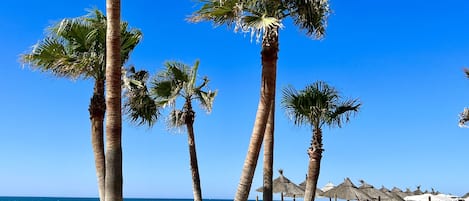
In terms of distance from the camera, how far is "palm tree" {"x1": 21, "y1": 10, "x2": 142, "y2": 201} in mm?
13539

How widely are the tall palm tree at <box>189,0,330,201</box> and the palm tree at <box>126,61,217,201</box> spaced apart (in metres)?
6.26

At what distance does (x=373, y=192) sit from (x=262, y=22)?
2121 cm

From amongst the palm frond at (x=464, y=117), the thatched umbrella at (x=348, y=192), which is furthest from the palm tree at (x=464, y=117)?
the thatched umbrella at (x=348, y=192)

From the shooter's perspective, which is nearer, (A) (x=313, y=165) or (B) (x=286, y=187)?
(A) (x=313, y=165)

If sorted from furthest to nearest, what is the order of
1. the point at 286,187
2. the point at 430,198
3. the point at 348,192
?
the point at 430,198 < the point at 286,187 < the point at 348,192

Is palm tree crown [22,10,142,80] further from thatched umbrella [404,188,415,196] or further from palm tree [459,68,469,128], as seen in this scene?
thatched umbrella [404,188,415,196]

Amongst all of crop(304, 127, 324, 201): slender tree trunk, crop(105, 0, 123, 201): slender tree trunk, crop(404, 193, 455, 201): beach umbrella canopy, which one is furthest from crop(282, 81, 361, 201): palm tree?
crop(404, 193, 455, 201): beach umbrella canopy

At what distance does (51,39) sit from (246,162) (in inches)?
232

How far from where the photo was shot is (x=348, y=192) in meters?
28.6

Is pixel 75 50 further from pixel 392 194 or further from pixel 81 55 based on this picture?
pixel 392 194

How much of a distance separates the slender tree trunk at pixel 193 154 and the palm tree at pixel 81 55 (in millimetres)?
4782

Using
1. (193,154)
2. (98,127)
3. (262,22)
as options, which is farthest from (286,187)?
(262,22)

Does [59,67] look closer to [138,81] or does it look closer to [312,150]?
[138,81]

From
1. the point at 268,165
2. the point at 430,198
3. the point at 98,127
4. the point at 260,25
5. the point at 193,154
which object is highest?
the point at 260,25
